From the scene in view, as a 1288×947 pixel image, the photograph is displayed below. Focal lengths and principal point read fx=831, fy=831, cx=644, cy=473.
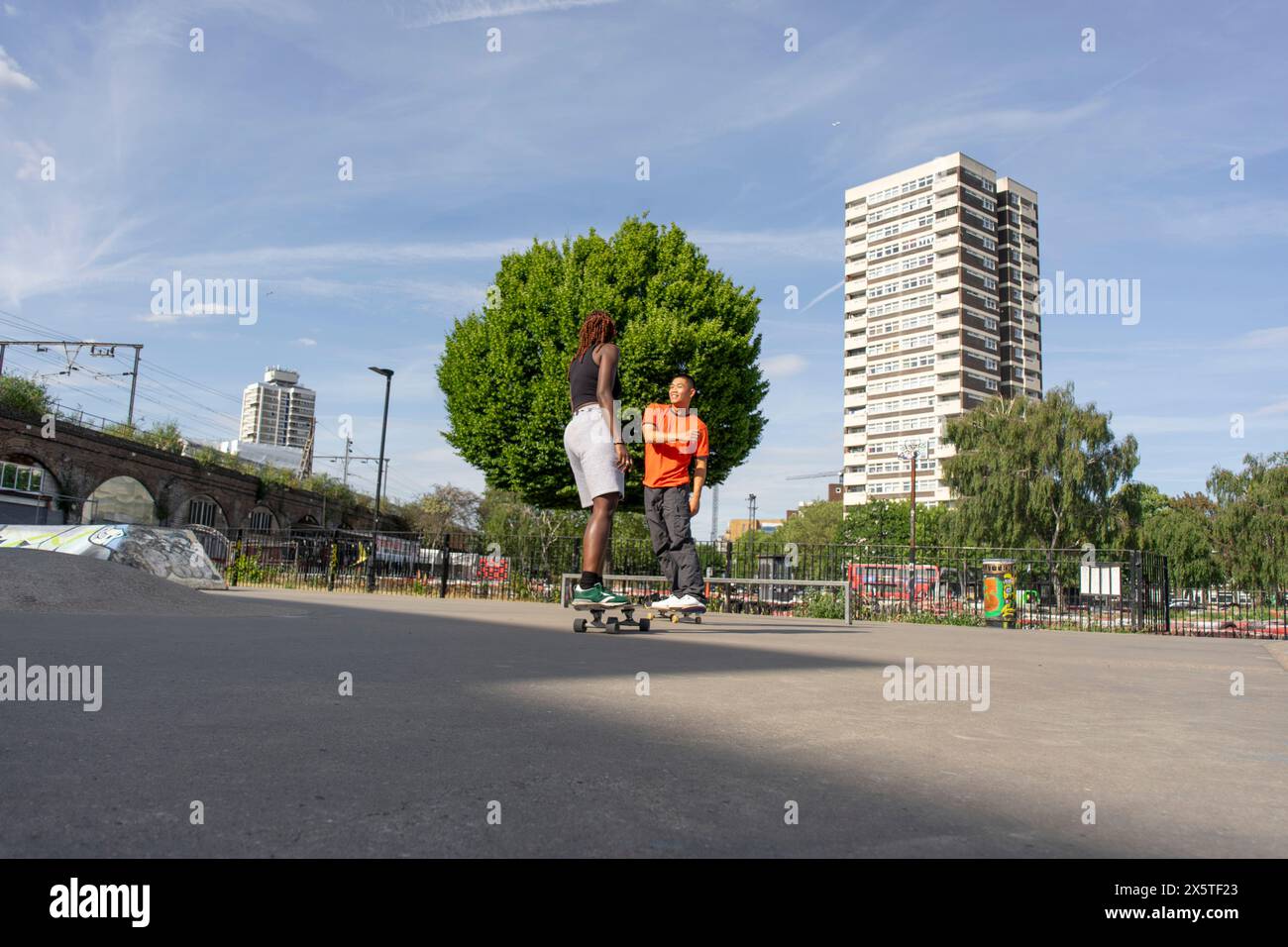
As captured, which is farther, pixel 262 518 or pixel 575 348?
pixel 262 518

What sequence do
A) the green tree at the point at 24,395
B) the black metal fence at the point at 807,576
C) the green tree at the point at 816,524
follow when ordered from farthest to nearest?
1. the green tree at the point at 816,524
2. the green tree at the point at 24,395
3. the black metal fence at the point at 807,576

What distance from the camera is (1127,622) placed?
18734 millimetres

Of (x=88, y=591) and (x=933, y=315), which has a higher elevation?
(x=933, y=315)

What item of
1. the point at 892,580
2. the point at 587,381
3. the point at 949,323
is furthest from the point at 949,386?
the point at 587,381

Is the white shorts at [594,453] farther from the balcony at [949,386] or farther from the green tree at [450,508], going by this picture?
the balcony at [949,386]

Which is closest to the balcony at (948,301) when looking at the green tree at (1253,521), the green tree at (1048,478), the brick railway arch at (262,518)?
the green tree at (1048,478)

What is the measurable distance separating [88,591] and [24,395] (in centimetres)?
3462

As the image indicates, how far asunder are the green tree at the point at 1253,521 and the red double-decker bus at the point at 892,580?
2377cm

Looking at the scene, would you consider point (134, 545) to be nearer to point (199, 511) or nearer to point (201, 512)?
point (199, 511)

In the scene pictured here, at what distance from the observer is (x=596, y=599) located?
285 inches

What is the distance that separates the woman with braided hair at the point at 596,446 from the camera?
22.8 ft
